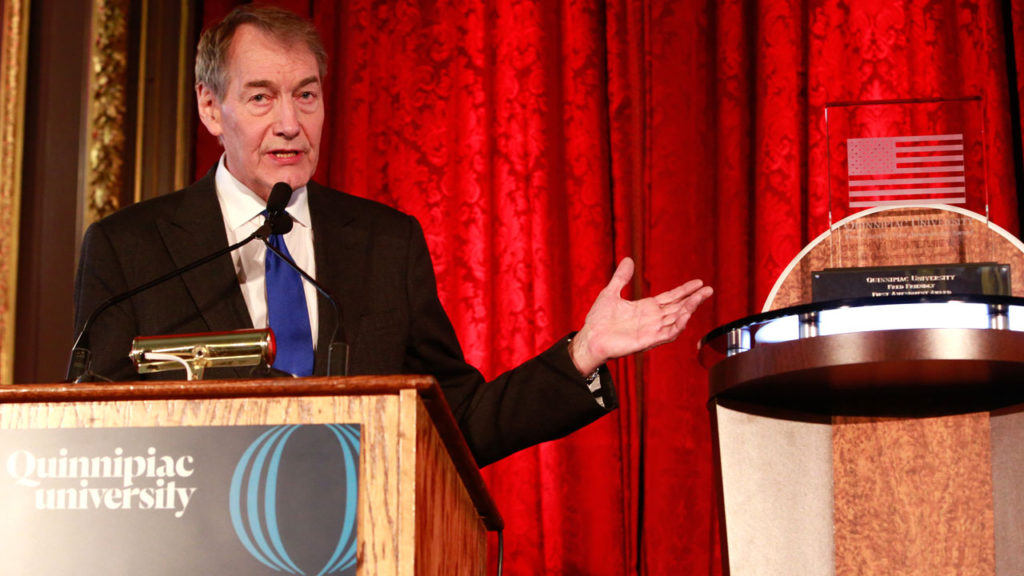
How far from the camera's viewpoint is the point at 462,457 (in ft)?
4.10

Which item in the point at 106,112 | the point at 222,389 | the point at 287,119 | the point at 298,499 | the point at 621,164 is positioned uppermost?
the point at 106,112

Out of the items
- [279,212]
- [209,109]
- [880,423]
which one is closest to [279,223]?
[279,212]

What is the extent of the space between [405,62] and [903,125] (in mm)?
1455

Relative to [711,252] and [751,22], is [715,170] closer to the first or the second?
[711,252]

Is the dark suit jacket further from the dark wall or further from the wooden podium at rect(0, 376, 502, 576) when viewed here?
the dark wall

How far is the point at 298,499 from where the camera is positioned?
1.04 m

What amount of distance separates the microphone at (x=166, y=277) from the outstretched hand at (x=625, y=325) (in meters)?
0.43

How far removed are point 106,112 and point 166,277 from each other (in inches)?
77.1

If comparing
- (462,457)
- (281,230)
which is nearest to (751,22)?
(281,230)

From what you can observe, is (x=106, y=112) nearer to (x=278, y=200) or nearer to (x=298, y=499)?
(x=278, y=200)

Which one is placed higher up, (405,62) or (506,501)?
(405,62)

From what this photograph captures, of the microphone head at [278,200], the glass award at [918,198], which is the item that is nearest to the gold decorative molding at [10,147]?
the microphone head at [278,200]

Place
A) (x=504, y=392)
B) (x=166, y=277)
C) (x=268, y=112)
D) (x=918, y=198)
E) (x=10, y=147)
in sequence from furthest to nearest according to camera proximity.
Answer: (x=10, y=147), (x=918, y=198), (x=268, y=112), (x=504, y=392), (x=166, y=277)

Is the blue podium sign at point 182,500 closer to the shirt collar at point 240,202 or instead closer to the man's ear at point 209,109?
the shirt collar at point 240,202
